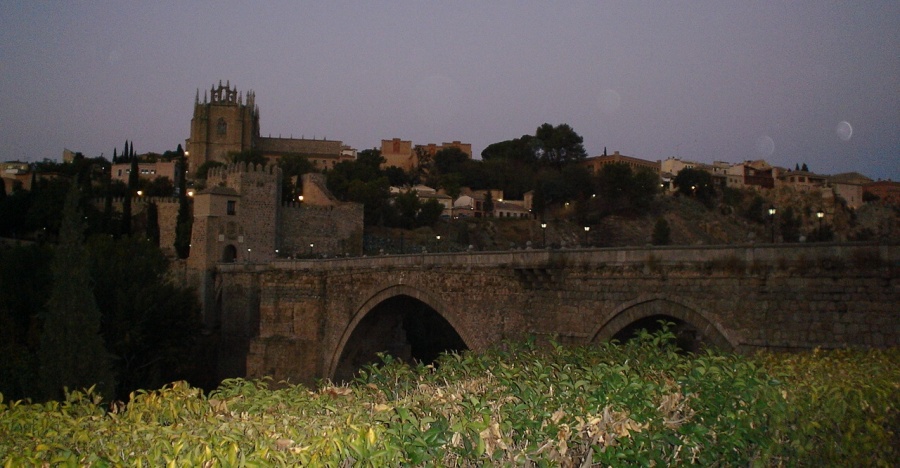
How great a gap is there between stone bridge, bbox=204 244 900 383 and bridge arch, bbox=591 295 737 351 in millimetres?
25

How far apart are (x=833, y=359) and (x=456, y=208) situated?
7299 cm

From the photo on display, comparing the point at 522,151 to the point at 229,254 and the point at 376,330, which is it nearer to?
the point at 229,254

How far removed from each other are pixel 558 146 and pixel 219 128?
1528 inches

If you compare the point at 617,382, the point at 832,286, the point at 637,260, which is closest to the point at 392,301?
the point at 637,260

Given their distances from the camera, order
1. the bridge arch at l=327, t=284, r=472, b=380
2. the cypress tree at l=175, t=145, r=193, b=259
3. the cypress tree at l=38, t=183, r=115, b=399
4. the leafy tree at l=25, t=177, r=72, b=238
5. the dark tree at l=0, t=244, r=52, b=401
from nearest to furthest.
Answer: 1. the cypress tree at l=38, t=183, r=115, b=399
2. the bridge arch at l=327, t=284, r=472, b=380
3. the dark tree at l=0, t=244, r=52, b=401
4. the cypress tree at l=175, t=145, r=193, b=259
5. the leafy tree at l=25, t=177, r=72, b=238

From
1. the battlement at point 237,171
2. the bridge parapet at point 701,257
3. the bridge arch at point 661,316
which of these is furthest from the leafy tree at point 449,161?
the bridge arch at point 661,316

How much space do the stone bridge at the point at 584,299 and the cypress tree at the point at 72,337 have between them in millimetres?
6943

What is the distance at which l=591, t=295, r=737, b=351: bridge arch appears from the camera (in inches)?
571

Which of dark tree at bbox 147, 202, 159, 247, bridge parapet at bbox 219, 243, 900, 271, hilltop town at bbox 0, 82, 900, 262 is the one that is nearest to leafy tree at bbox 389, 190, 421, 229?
hilltop town at bbox 0, 82, 900, 262

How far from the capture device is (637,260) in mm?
16078

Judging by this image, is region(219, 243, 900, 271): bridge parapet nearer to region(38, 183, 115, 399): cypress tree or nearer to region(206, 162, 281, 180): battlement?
region(38, 183, 115, 399): cypress tree

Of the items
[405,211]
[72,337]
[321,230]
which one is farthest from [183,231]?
[72,337]

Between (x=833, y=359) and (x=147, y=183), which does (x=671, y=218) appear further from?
(x=833, y=359)

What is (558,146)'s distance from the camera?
9844 cm
